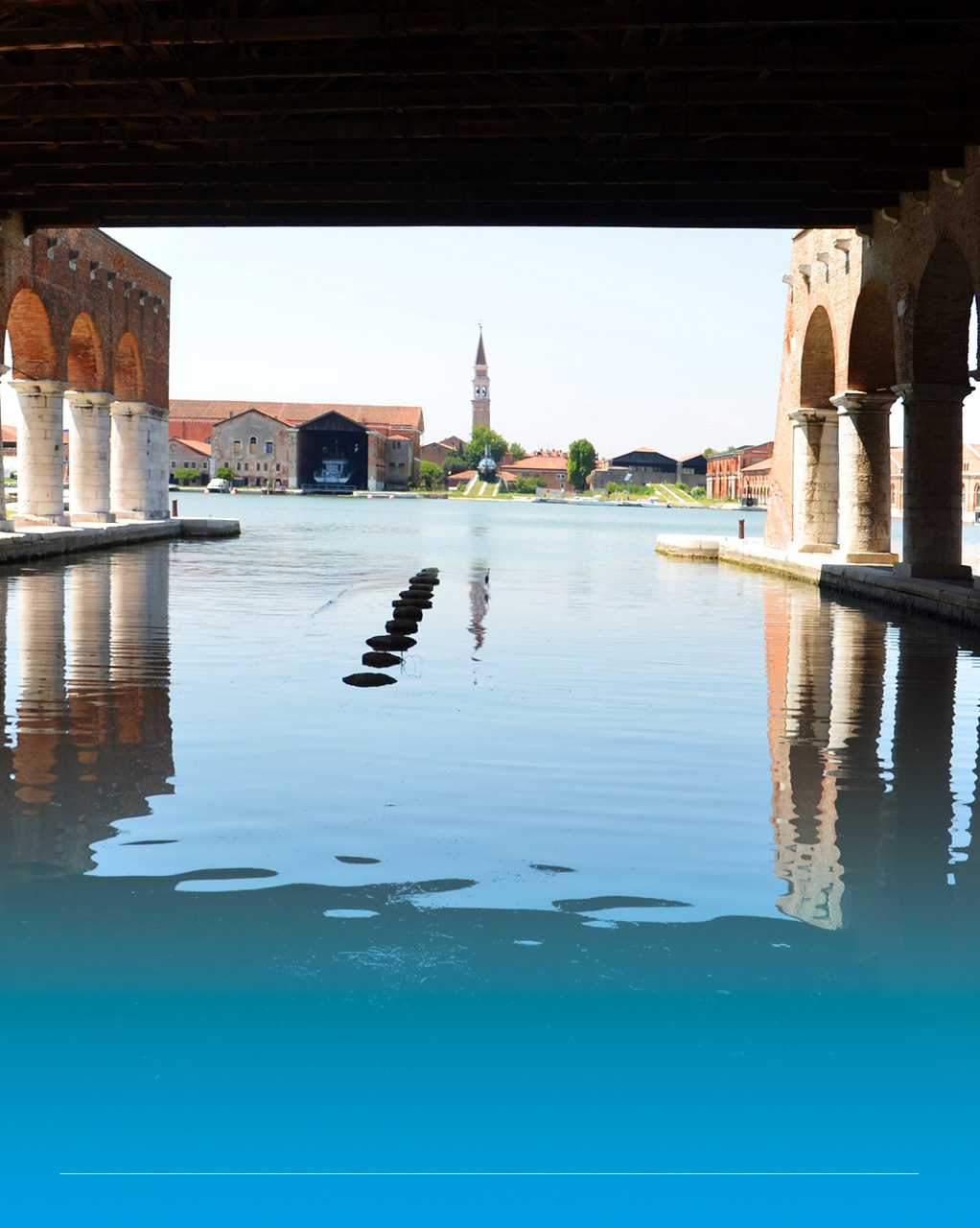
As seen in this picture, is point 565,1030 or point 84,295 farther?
point 84,295

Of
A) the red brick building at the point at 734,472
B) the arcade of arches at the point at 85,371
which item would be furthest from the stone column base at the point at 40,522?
the red brick building at the point at 734,472

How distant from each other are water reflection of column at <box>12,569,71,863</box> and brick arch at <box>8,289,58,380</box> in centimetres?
1227

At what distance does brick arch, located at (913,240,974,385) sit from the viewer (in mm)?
19047

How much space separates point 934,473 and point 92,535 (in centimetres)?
1672

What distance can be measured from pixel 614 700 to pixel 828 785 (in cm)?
301

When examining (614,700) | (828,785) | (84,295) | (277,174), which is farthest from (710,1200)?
(84,295)

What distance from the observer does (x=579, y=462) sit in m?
177

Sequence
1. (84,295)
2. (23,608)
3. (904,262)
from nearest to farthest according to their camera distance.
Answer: (23,608) < (904,262) < (84,295)

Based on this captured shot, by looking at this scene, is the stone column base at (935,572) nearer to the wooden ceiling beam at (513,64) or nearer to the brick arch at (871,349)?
the brick arch at (871,349)

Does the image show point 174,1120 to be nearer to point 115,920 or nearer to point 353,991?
point 353,991

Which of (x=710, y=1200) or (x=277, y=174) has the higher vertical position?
(x=277, y=174)

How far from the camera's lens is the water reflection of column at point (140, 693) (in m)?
7.32

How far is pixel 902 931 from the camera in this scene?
16.5 feet

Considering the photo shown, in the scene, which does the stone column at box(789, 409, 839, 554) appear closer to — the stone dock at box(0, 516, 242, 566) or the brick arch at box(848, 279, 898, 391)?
the brick arch at box(848, 279, 898, 391)
